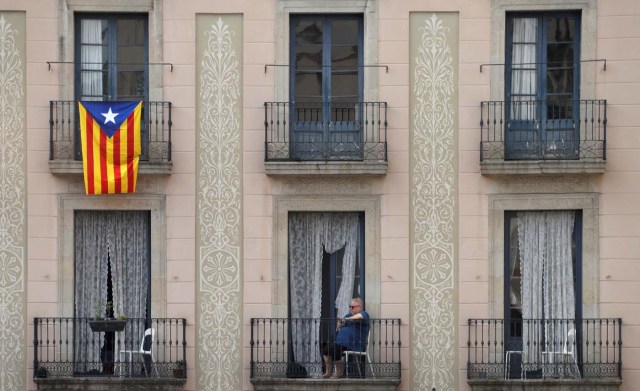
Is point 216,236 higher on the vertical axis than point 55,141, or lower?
lower

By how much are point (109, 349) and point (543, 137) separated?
7.91 meters

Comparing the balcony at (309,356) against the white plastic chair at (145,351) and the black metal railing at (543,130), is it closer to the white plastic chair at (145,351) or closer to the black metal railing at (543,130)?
the white plastic chair at (145,351)

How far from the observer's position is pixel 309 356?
23016 millimetres

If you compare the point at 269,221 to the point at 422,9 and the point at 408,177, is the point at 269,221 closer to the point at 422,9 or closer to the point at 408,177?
the point at 408,177

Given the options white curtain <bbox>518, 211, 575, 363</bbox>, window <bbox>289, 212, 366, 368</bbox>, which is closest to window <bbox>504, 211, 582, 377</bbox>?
white curtain <bbox>518, 211, 575, 363</bbox>

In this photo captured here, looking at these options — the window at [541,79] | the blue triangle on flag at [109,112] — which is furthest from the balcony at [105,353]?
the window at [541,79]

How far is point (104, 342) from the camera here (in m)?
23.1

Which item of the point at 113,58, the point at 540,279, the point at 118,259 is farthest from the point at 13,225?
the point at 540,279

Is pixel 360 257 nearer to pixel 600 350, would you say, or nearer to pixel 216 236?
pixel 216 236

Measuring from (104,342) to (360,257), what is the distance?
4.44m

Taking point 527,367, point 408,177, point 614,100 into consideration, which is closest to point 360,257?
point 408,177

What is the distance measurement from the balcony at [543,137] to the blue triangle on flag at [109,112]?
5732 mm

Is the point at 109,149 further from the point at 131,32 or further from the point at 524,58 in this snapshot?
the point at 524,58

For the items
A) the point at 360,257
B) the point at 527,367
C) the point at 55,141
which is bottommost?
the point at 527,367
